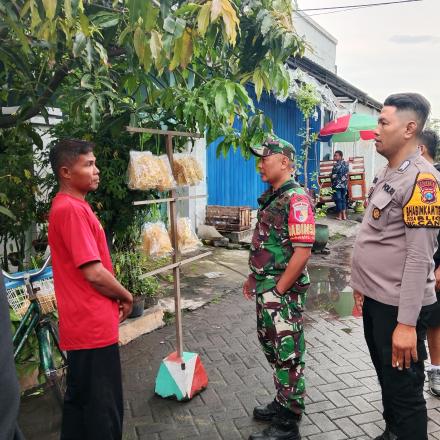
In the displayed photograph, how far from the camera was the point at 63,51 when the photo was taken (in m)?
2.54

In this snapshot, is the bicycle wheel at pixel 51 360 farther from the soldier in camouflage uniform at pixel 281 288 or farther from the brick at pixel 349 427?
the brick at pixel 349 427

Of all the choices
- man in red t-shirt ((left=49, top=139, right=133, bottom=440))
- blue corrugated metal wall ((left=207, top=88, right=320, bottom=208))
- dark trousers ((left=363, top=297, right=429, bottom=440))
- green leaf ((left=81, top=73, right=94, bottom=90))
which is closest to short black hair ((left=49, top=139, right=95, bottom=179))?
man in red t-shirt ((left=49, top=139, right=133, bottom=440))

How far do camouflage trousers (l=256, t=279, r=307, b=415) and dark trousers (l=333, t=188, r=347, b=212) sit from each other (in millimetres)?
10430

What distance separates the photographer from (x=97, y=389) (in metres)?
2.25

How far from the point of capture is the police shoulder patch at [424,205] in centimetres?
206

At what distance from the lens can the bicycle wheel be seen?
2.80 meters

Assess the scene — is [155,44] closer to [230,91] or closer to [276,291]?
[230,91]

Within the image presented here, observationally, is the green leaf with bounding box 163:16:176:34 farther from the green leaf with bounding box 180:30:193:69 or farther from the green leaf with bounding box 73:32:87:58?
the green leaf with bounding box 73:32:87:58

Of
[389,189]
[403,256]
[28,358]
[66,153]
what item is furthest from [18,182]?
[403,256]

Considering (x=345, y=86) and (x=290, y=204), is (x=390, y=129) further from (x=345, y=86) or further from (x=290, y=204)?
(x=345, y=86)

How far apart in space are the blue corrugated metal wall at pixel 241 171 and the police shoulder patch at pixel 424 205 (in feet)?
20.4

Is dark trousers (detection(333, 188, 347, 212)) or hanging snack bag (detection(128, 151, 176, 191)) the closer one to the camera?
hanging snack bag (detection(128, 151, 176, 191))

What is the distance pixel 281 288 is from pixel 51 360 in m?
1.55

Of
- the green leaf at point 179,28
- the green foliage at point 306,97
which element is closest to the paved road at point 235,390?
the green leaf at point 179,28
